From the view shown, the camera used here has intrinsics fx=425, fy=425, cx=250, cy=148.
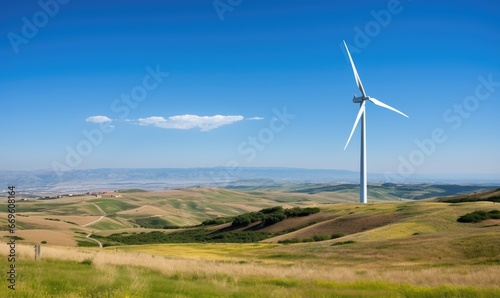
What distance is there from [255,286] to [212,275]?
389 cm

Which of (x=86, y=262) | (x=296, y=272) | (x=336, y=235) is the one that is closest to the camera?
(x=86, y=262)

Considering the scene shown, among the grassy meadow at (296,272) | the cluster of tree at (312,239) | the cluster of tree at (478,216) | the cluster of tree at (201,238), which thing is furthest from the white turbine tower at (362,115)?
the grassy meadow at (296,272)

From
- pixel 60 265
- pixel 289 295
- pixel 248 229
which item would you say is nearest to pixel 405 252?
pixel 289 295

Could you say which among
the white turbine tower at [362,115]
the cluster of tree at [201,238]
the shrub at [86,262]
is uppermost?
the white turbine tower at [362,115]

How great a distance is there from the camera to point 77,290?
14891mm

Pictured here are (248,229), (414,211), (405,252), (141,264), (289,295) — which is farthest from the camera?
(248,229)

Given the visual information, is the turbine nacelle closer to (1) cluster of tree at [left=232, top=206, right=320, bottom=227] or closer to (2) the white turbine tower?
(2) the white turbine tower

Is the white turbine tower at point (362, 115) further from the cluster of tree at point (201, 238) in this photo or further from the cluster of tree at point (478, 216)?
the cluster of tree at point (478, 216)

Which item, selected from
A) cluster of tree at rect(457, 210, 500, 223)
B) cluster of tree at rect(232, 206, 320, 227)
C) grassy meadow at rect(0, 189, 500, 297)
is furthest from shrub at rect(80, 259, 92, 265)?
cluster of tree at rect(232, 206, 320, 227)

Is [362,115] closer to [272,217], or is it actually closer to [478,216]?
[272,217]

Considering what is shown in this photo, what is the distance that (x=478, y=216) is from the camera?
54.6 meters

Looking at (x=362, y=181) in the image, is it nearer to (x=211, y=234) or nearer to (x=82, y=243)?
(x=211, y=234)

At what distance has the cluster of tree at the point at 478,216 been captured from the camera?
2125 inches

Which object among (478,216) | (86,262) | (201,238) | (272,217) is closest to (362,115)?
(272,217)
